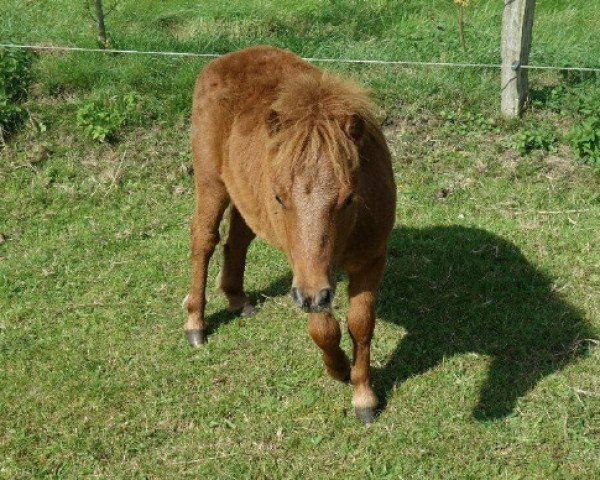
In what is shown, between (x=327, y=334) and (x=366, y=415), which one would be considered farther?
(x=366, y=415)

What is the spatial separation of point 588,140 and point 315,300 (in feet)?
13.3

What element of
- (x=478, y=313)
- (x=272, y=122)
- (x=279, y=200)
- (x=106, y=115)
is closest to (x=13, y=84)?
(x=106, y=115)

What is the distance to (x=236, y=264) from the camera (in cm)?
521

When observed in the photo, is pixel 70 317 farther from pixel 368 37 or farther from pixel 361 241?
pixel 368 37

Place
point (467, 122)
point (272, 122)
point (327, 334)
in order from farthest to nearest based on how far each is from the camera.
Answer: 1. point (467, 122)
2. point (327, 334)
3. point (272, 122)

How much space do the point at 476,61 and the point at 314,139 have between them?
4.62m

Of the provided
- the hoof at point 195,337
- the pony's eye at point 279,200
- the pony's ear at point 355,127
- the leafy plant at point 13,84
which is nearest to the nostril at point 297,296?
the pony's eye at point 279,200

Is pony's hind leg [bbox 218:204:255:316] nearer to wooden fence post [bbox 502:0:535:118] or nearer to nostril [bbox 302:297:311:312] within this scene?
nostril [bbox 302:297:311:312]

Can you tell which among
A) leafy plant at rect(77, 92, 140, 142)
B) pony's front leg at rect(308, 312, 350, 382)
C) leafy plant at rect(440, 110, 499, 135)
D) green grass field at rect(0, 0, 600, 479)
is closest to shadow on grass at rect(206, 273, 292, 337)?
green grass field at rect(0, 0, 600, 479)

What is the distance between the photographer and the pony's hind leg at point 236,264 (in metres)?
5.17

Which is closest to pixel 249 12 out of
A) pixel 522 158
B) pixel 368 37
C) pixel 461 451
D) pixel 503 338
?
pixel 368 37

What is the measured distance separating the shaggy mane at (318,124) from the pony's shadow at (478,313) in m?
1.67

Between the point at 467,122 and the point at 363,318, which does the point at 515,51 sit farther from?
the point at 363,318

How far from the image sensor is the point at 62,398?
14.6ft
